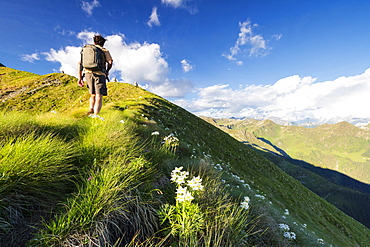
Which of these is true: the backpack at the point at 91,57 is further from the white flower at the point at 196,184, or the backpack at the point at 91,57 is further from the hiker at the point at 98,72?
the white flower at the point at 196,184

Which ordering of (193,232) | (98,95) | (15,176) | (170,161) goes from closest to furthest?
(15,176) → (193,232) → (170,161) → (98,95)

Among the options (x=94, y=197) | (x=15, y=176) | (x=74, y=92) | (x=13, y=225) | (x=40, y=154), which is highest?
(x=74, y=92)

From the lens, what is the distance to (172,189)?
3910 mm

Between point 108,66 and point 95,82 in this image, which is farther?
point 108,66

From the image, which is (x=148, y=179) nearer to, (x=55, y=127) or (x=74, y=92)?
(x=55, y=127)

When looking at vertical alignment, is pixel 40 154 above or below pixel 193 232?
above

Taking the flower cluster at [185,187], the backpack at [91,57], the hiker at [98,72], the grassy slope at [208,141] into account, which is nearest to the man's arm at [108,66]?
the hiker at [98,72]

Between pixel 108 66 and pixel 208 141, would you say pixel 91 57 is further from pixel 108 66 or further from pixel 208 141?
pixel 208 141

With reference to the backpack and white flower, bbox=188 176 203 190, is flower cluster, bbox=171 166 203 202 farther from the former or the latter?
the backpack

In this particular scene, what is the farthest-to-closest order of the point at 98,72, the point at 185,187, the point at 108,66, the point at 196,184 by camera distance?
A: the point at 108,66
the point at 98,72
the point at 196,184
the point at 185,187

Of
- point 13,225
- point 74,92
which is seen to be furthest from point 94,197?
point 74,92

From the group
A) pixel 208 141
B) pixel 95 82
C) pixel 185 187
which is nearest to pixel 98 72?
pixel 95 82

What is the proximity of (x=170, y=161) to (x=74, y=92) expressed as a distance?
44.4 metres

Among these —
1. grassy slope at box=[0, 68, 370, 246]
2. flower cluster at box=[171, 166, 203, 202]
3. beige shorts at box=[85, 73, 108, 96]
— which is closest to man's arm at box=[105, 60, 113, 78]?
beige shorts at box=[85, 73, 108, 96]
